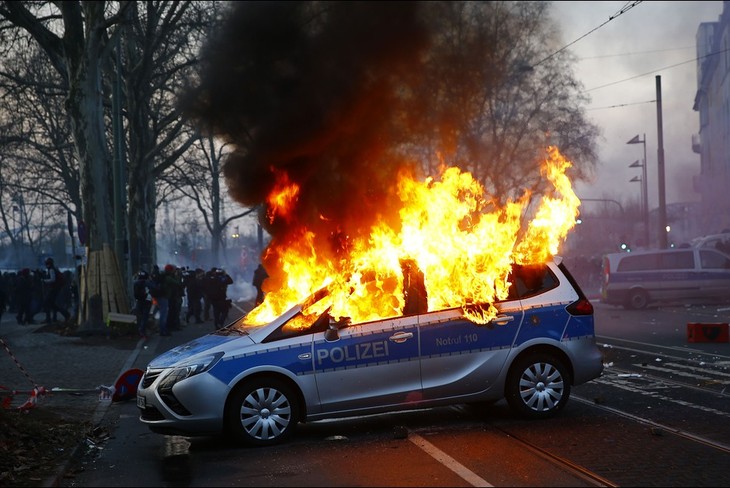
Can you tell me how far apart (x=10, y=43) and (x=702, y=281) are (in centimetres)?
2112

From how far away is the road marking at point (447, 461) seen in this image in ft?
22.5

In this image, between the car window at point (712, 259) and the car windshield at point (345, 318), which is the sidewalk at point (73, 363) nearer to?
the car windshield at point (345, 318)

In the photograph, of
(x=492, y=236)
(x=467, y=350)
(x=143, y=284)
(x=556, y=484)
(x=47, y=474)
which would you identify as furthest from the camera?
(x=143, y=284)

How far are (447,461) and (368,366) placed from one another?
5.18ft

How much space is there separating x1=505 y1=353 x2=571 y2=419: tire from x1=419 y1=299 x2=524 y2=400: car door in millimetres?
219

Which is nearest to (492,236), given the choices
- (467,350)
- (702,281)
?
(467,350)

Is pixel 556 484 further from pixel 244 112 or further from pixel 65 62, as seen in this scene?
pixel 65 62

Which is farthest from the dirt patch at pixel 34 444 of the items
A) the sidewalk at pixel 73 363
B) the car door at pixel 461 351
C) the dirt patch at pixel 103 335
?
the dirt patch at pixel 103 335

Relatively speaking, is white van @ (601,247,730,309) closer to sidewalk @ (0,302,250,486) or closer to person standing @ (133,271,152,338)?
sidewalk @ (0,302,250,486)

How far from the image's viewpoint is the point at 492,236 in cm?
988

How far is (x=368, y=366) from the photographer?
350 inches

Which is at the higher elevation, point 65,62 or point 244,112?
point 65,62

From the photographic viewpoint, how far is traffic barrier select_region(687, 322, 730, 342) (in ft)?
57.3

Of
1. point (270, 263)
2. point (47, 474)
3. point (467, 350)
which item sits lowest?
point (47, 474)
